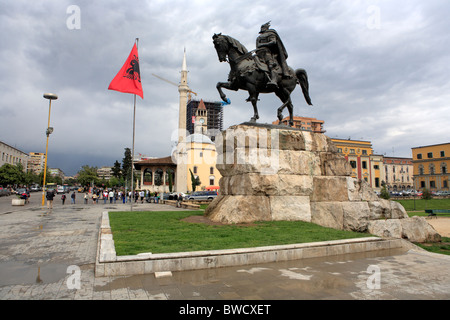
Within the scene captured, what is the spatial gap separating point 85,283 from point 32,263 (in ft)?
6.05

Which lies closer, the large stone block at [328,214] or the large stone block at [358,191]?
the large stone block at [328,214]

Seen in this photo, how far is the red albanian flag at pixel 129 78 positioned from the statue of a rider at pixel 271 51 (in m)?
7.07

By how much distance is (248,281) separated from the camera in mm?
3863

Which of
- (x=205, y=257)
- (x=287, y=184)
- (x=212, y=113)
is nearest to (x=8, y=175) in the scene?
(x=287, y=184)

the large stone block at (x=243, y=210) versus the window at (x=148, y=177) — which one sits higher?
the window at (x=148, y=177)

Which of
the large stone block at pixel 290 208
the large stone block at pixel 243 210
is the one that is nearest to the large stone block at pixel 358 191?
the large stone block at pixel 290 208

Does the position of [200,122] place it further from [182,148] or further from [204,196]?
[204,196]

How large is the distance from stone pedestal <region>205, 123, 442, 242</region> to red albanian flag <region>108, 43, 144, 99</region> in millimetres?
6729

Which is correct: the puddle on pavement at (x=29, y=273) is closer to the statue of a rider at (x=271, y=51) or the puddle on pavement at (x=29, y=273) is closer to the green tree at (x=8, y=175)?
the statue of a rider at (x=271, y=51)

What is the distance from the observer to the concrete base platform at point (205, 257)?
413cm

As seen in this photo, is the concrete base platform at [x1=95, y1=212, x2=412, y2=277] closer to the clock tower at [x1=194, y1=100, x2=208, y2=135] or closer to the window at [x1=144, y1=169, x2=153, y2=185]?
the window at [x1=144, y1=169, x2=153, y2=185]

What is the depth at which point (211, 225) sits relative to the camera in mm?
7543

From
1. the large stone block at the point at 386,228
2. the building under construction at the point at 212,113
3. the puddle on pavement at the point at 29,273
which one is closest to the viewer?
the puddle on pavement at the point at 29,273
